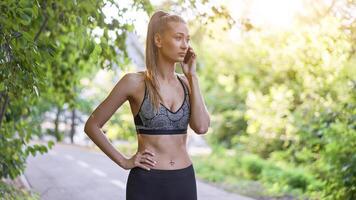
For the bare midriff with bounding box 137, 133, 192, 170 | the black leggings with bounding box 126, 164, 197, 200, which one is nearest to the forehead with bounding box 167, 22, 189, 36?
the bare midriff with bounding box 137, 133, 192, 170

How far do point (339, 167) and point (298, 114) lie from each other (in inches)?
209

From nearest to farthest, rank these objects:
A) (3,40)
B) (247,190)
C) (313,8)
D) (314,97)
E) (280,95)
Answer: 1. (3,40)
2. (247,190)
3. (313,8)
4. (314,97)
5. (280,95)

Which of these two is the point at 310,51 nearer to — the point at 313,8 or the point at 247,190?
the point at 313,8

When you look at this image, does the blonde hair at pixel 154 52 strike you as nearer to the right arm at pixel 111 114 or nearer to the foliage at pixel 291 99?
the right arm at pixel 111 114

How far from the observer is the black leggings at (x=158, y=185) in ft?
10.8

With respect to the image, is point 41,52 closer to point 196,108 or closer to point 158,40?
point 158,40

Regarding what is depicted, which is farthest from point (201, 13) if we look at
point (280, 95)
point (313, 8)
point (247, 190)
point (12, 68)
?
point (280, 95)

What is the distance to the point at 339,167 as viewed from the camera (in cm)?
764

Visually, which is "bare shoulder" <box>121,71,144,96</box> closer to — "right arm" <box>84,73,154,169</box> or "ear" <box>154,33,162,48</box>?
"right arm" <box>84,73,154,169</box>

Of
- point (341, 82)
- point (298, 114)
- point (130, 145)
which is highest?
point (341, 82)

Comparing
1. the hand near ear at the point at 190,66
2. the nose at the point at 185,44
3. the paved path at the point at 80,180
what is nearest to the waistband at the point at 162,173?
the hand near ear at the point at 190,66

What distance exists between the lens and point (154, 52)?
344cm

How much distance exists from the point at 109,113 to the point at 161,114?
1.01 ft

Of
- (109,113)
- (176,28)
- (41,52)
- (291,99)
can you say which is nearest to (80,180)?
(291,99)
